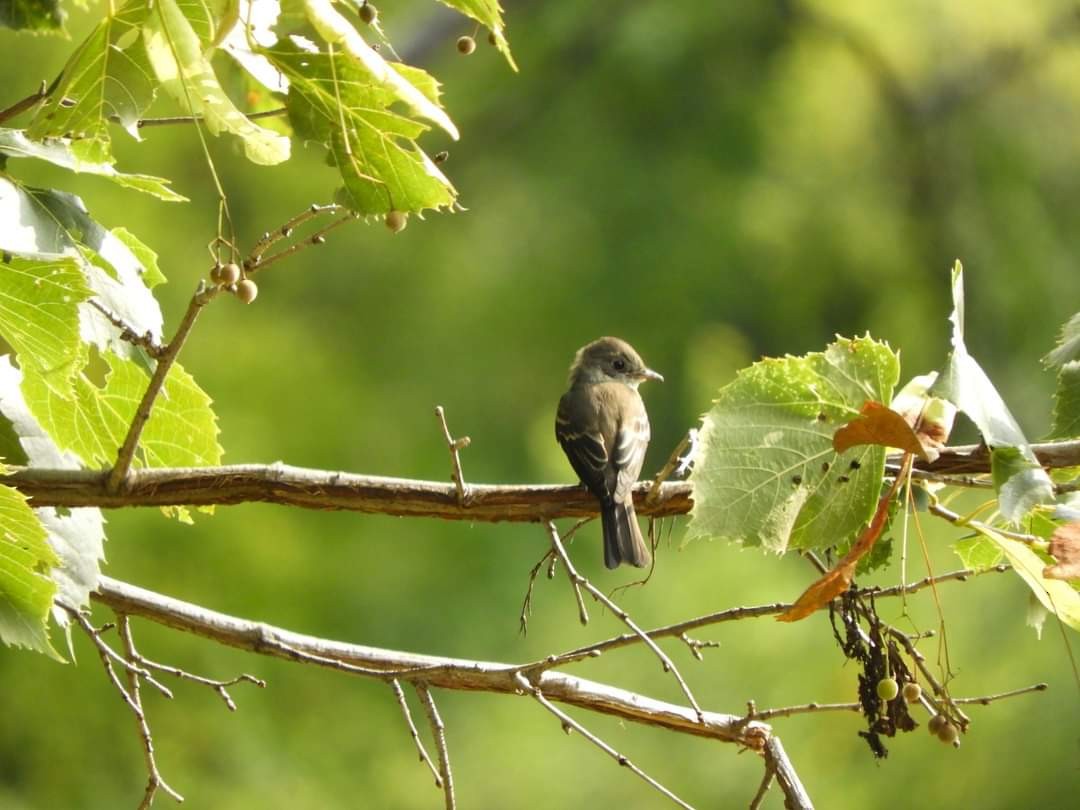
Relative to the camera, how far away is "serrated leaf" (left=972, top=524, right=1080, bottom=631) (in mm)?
1803

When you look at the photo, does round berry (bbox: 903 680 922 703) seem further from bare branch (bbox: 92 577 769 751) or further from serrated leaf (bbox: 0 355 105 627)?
serrated leaf (bbox: 0 355 105 627)

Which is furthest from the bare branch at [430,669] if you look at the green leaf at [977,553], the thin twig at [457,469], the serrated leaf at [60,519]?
the green leaf at [977,553]

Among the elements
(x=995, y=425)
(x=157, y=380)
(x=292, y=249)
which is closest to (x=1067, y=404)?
(x=995, y=425)

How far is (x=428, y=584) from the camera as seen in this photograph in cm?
884

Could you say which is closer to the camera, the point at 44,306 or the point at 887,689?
the point at 44,306

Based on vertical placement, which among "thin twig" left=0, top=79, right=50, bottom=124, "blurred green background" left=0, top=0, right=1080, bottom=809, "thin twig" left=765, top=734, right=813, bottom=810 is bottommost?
"thin twig" left=765, top=734, right=813, bottom=810

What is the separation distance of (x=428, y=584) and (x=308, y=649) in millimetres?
6624

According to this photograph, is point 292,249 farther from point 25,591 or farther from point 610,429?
point 610,429

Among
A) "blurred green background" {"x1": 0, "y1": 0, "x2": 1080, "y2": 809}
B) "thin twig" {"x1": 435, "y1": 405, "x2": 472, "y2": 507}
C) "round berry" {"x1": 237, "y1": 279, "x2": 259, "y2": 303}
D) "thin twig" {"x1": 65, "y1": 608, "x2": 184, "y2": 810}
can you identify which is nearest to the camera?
"round berry" {"x1": 237, "y1": 279, "x2": 259, "y2": 303}

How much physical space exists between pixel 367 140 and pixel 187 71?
0.34 meters

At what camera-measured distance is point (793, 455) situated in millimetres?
1937

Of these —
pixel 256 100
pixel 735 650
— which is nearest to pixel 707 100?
pixel 735 650

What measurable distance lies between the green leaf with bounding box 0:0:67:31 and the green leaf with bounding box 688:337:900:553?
0.96 meters

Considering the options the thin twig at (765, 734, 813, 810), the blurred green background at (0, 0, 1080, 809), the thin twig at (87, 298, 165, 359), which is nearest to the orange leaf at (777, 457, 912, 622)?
the thin twig at (765, 734, 813, 810)
